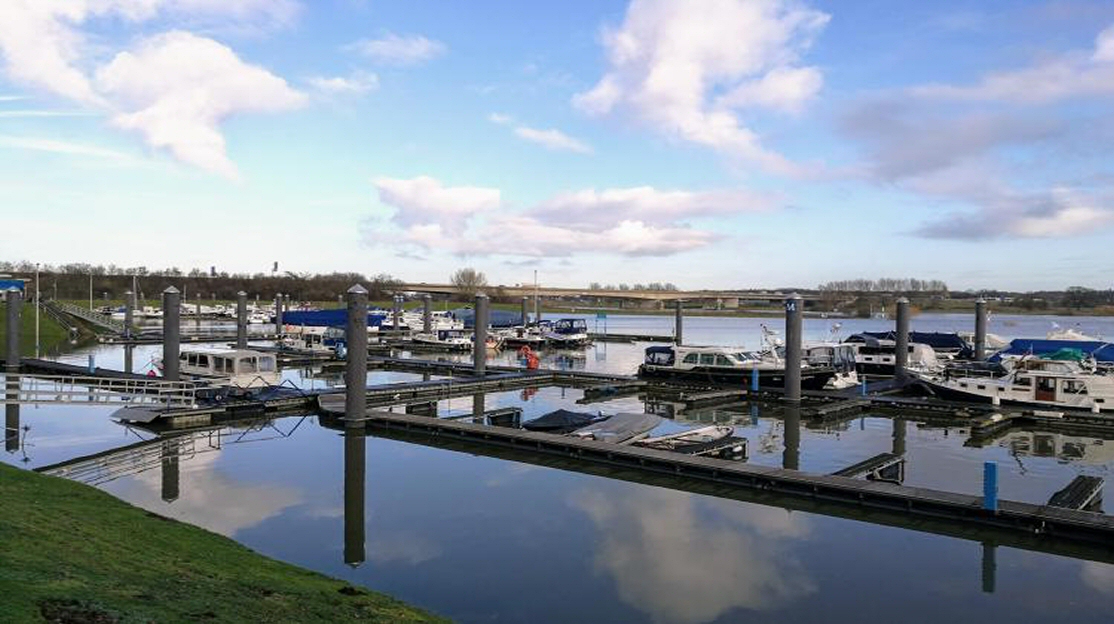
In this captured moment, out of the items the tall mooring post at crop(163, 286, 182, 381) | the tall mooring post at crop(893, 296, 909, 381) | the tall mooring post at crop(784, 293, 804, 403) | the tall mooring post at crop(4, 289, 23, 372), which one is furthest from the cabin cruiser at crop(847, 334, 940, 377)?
the tall mooring post at crop(4, 289, 23, 372)

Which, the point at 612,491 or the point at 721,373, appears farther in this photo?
the point at 721,373

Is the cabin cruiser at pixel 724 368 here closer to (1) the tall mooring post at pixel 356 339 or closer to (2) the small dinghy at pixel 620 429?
(2) the small dinghy at pixel 620 429

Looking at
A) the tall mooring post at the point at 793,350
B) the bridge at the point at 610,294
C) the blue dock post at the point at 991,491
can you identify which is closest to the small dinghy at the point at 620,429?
the blue dock post at the point at 991,491

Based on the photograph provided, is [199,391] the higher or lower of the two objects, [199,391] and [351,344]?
the lower

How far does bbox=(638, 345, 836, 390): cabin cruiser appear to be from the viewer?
3616 cm

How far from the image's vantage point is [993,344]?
59938 millimetres

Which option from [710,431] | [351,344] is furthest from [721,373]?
[351,344]

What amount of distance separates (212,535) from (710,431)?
1390 centimetres

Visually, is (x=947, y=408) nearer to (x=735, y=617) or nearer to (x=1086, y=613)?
(x=1086, y=613)

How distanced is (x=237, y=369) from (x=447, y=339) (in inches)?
1417

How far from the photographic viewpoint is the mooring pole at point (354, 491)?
535 inches

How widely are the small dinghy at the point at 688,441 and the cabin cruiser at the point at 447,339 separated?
43.7 metres

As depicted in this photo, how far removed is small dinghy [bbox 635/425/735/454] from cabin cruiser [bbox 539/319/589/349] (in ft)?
162

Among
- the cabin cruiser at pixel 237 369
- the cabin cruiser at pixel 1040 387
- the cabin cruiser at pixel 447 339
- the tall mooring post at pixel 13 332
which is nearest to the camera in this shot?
the cabin cruiser at pixel 1040 387
